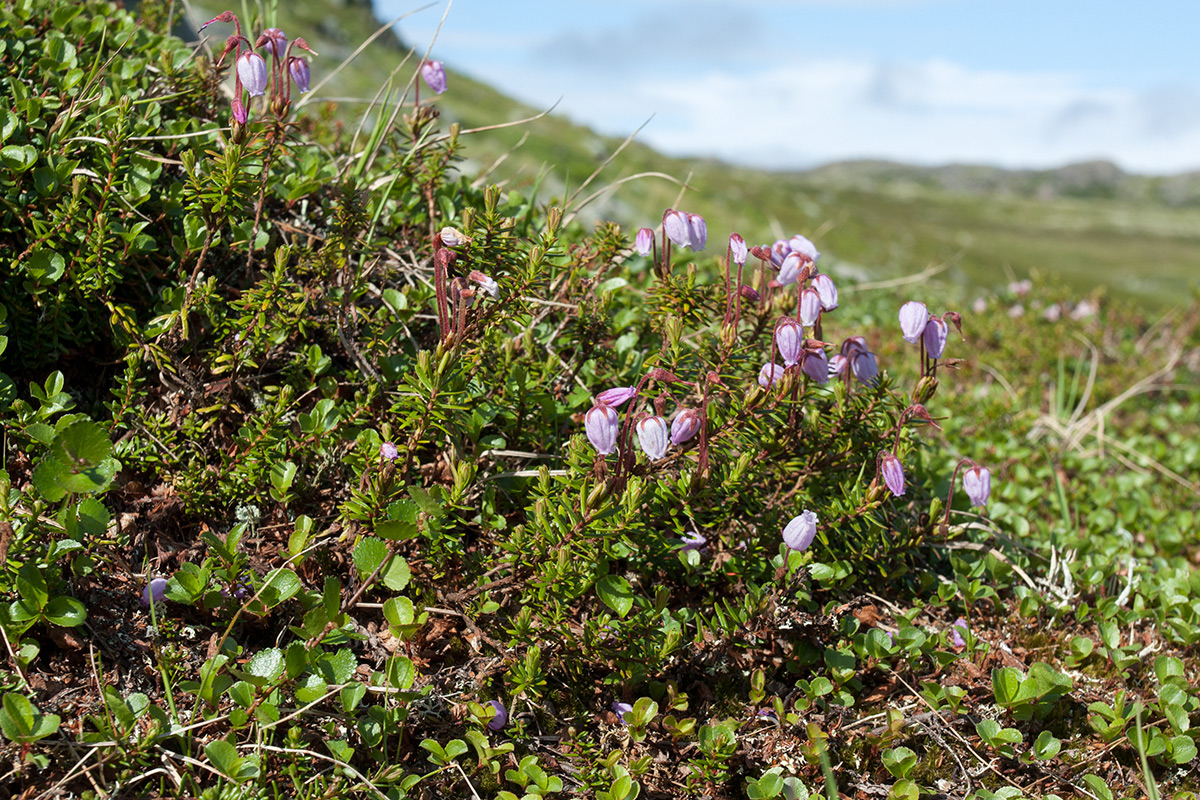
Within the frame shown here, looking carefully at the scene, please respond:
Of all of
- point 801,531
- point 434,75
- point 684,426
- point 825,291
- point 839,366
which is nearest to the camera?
point 684,426

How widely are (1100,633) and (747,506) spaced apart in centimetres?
157

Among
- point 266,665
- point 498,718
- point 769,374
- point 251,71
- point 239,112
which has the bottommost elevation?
point 498,718

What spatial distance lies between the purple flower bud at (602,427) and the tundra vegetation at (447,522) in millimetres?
14

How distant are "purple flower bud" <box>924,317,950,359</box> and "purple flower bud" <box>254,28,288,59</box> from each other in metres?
2.24

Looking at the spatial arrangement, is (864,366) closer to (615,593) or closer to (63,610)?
(615,593)

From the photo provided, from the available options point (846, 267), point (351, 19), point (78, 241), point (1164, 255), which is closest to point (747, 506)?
point (78, 241)

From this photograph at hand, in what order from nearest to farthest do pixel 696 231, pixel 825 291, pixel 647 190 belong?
pixel 825 291, pixel 696 231, pixel 647 190

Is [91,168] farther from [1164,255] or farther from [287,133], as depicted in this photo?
[1164,255]

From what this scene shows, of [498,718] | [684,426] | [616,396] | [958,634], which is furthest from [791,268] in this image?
[498,718]

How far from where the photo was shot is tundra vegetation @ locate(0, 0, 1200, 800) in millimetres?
2230

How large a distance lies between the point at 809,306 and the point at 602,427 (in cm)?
81

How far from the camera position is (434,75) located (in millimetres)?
3332

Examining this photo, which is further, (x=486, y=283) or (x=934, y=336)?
(x=934, y=336)

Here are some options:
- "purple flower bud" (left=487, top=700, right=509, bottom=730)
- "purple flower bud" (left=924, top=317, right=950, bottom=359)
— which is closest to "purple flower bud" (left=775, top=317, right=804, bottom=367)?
"purple flower bud" (left=924, top=317, right=950, bottom=359)
